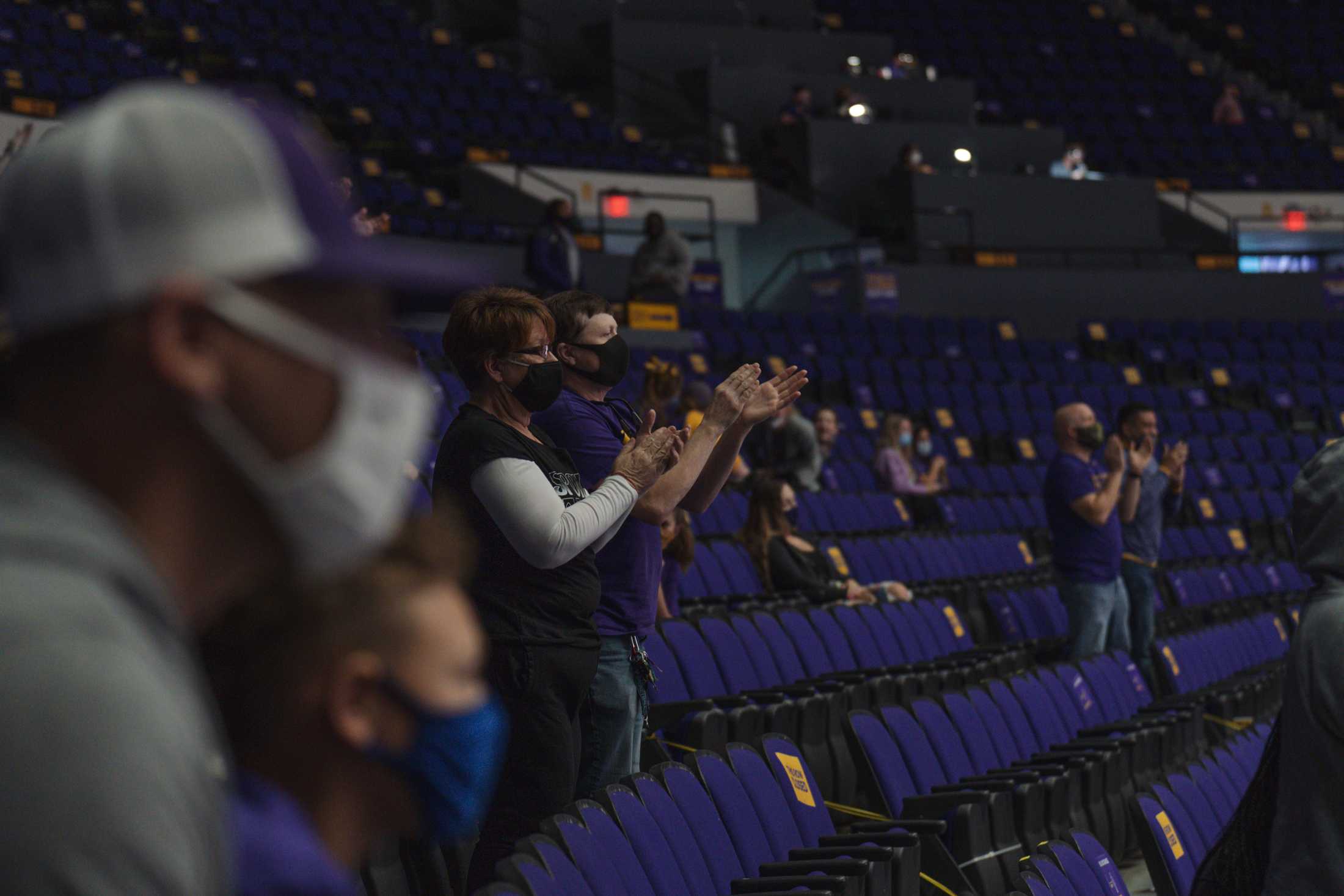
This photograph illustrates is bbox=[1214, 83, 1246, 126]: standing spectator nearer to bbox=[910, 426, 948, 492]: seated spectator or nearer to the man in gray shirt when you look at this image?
bbox=[910, 426, 948, 492]: seated spectator

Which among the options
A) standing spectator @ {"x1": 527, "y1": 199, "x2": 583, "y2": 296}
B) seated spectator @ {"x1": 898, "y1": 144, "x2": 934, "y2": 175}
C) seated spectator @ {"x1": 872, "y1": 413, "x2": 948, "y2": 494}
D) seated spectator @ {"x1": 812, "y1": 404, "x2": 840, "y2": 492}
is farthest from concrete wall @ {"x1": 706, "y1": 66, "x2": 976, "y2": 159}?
seated spectator @ {"x1": 812, "y1": 404, "x2": 840, "y2": 492}

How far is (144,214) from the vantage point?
708 millimetres

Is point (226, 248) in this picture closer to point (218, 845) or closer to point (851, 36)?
point (218, 845)

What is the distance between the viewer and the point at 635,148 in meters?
14.9

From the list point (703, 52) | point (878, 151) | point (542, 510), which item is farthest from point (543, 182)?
point (542, 510)

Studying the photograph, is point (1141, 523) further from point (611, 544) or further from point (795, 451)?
point (611, 544)

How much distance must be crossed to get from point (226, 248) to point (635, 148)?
14395mm

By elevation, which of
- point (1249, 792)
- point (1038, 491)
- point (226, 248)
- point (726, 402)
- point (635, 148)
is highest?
point (226, 248)

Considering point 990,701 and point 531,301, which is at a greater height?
point 531,301

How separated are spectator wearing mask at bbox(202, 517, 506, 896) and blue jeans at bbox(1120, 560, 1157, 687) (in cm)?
609

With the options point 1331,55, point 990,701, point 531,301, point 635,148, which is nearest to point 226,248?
point 531,301

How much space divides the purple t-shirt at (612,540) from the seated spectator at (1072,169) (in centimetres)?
1342

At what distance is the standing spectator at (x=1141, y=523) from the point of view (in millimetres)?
6457

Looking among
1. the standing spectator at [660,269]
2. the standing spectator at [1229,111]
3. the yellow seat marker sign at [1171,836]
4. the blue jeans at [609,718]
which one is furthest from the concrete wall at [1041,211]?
the blue jeans at [609,718]
